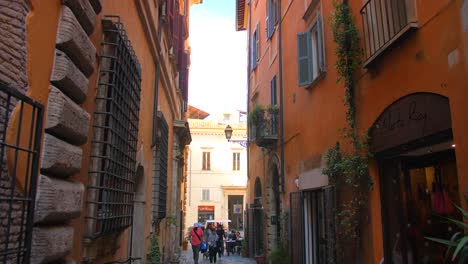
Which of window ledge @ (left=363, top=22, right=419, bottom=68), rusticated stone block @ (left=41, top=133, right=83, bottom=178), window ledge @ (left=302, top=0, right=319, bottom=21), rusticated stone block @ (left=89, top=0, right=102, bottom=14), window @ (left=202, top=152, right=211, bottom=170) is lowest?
rusticated stone block @ (left=41, top=133, right=83, bottom=178)

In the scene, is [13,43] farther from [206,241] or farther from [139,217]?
[206,241]

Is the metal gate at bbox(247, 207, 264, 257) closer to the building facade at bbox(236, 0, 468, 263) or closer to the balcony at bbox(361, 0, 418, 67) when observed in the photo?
the building facade at bbox(236, 0, 468, 263)

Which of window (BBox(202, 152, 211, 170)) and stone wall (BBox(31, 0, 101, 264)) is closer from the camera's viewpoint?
stone wall (BBox(31, 0, 101, 264))

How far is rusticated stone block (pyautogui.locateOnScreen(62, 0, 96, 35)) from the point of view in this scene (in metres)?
3.65

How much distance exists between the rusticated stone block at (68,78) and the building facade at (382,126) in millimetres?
3630

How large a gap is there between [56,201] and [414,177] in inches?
190

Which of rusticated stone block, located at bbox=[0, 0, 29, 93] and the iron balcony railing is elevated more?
the iron balcony railing

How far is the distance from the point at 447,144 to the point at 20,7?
4.63m

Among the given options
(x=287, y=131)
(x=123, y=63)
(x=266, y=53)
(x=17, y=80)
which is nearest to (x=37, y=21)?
(x=17, y=80)

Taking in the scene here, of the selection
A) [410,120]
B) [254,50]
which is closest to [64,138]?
[410,120]

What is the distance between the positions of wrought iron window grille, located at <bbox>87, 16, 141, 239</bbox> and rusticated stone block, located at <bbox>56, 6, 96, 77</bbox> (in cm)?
73

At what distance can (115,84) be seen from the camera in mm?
4941

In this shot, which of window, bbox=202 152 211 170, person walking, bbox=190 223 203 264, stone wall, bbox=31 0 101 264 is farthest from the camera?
window, bbox=202 152 211 170

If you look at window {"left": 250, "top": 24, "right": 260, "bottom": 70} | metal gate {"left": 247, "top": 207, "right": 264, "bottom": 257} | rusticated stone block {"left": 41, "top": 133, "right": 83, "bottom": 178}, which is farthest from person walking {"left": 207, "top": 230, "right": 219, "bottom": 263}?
rusticated stone block {"left": 41, "top": 133, "right": 83, "bottom": 178}
